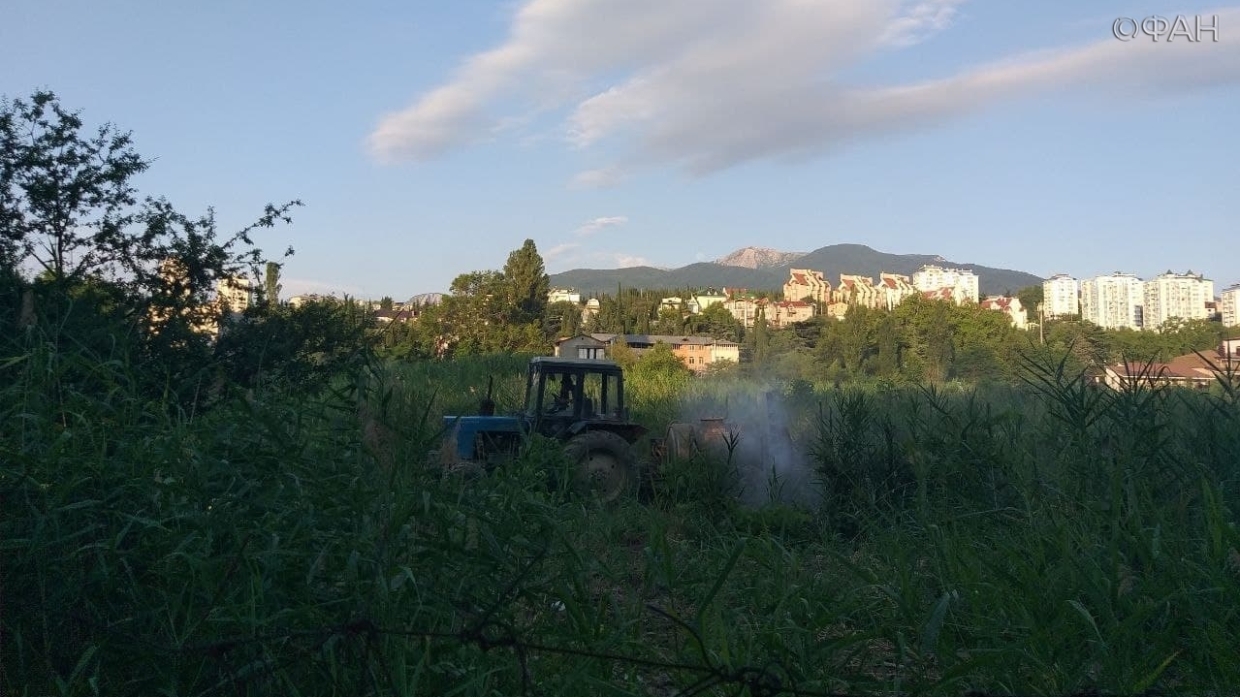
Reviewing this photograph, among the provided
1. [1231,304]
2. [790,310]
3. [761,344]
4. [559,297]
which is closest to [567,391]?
[761,344]

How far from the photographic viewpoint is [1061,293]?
125438mm

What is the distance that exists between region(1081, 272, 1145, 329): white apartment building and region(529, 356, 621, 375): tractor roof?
108 meters

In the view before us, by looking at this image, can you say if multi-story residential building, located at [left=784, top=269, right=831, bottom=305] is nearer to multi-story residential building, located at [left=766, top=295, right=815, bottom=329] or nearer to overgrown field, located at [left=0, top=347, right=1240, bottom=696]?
multi-story residential building, located at [left=766, top=295, right=815, bottom=329]

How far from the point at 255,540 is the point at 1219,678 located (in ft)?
11.5

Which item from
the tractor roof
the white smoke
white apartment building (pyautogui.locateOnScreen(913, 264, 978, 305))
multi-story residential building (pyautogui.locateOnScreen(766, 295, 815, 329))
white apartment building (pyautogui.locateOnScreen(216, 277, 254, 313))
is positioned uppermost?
white apartment building (pyautogui.locateOnScreen(913, 264, 978, 305))

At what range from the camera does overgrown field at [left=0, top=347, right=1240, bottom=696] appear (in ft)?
10.4

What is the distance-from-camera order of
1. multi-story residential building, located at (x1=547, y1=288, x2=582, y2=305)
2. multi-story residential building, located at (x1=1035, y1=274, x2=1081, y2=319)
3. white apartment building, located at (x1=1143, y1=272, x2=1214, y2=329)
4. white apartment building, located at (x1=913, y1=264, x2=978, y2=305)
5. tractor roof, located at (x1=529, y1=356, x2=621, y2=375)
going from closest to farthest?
tractor roof, located at (x1=529, y1=356, x2=621, y2=375) → multi-story residential building, located at (x1=547, y1=288, x2=582, y2=305) → white apartment building, located at (x1=1143, y1=272, x2=1214, y2=329) → multi-story residential building, located at (x1=1035, y1=274, x2=1081, y2=319) → white apartment building, located at (x1=913, y1=264, x2=978, y2=305)

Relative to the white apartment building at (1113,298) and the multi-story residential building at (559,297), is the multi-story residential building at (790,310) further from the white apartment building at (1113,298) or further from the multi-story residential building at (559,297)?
the white apartment building at (1113,298)

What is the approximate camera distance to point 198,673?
3.13 meters

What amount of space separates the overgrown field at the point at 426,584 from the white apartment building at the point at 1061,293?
393ft

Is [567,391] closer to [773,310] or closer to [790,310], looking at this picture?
[790,310]

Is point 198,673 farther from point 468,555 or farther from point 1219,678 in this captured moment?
point 1219,678

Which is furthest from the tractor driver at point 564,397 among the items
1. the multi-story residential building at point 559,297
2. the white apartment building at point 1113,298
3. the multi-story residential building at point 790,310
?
the white apartment building at point 1113,298

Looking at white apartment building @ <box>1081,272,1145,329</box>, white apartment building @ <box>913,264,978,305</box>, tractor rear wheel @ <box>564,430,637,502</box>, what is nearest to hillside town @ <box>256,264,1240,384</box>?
white apartment building @ <box>1081,272,1145,329</box>
